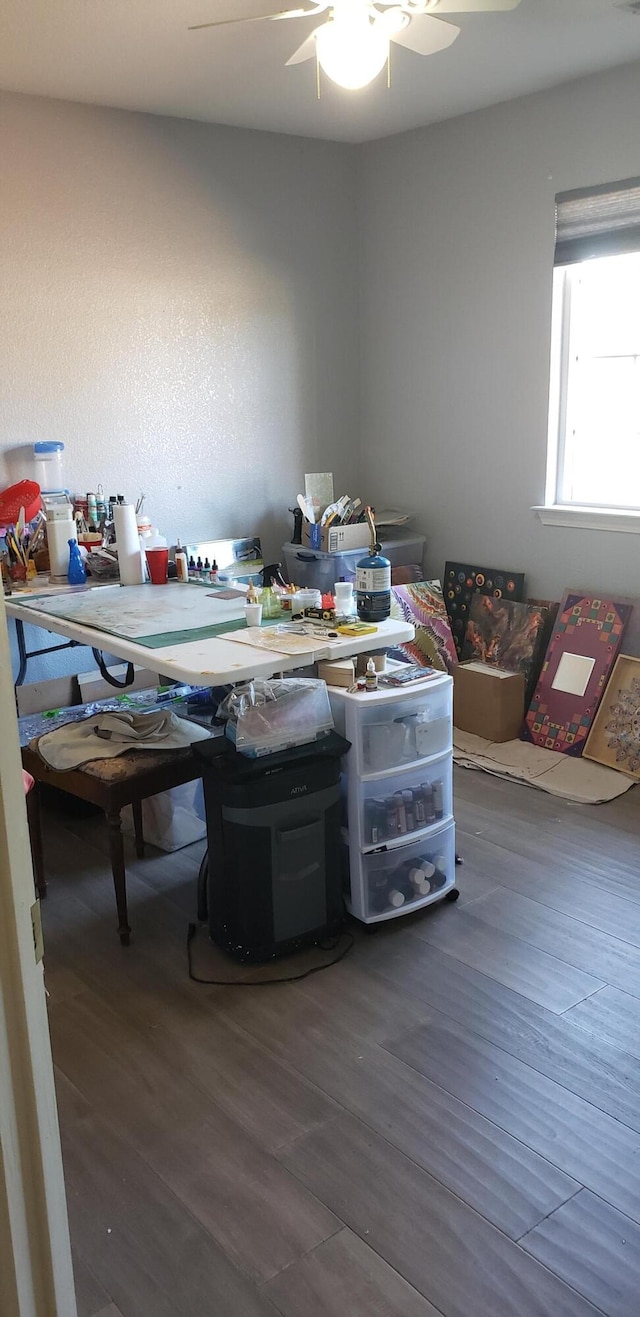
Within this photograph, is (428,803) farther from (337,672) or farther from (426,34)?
(426,34)

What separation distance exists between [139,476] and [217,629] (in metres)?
1.49

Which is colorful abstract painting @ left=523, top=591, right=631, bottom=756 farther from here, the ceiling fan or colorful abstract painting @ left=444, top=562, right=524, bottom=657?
the ceiling fan

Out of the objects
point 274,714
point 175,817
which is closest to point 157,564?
point 175,817

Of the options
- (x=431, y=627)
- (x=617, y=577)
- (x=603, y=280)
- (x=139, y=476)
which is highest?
(x=603, y=280)

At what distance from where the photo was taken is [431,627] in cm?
418

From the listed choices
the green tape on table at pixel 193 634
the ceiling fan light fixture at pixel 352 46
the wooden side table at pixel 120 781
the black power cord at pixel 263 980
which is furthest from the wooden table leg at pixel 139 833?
the ceiling fan light fixture at pixel 352 46

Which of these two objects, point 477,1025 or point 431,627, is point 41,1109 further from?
point 431,627

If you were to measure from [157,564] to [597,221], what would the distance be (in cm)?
207

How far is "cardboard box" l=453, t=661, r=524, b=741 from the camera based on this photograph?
12.7 ft

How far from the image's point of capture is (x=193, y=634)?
8.36 ft

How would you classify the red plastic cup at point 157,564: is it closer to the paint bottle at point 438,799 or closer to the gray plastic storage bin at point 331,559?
the gray plastic storage bin at point 331,559

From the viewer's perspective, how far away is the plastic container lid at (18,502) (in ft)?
11.0

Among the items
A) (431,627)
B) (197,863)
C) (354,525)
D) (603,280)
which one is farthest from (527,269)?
(197,863)

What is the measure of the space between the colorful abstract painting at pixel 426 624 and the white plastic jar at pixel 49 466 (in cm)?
144
